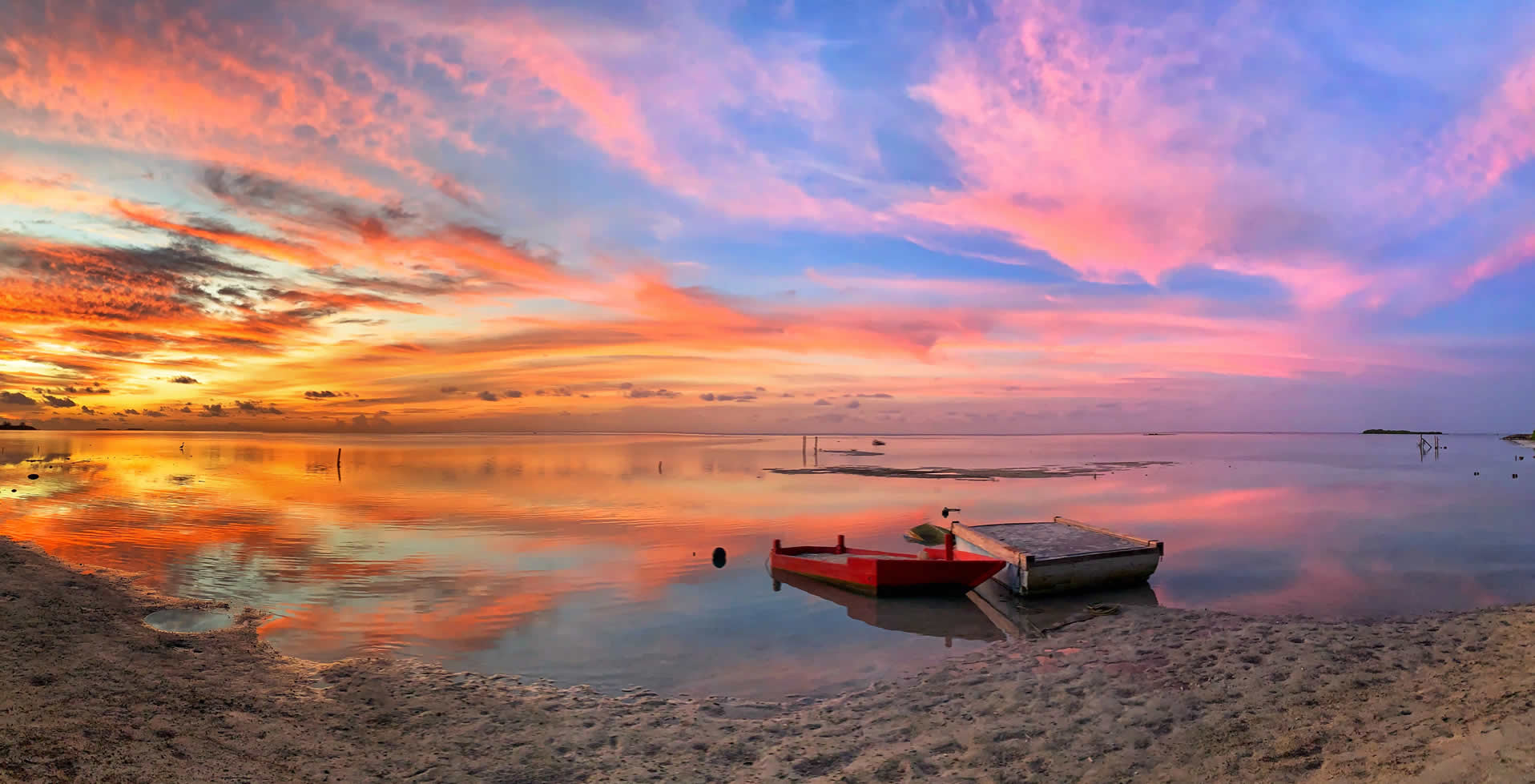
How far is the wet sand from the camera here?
308 inches

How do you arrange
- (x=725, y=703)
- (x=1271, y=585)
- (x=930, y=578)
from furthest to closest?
(x=1271, y=585), (x=930, y=578), (x=725, y=703)

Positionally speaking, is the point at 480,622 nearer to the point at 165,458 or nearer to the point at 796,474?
the point at 796,474

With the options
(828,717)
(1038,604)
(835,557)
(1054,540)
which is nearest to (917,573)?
(1038,604)

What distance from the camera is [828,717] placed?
10648 mm

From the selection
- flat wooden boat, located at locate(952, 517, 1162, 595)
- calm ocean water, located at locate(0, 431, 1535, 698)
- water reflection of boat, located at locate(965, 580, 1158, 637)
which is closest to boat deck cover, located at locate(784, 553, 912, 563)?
calm ocean water, located at locate(0, 431, 1535, 698)

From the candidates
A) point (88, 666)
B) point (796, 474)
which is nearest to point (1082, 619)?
point (88, 666)

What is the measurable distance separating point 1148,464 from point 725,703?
286 ft

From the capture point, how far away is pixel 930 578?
1961cm

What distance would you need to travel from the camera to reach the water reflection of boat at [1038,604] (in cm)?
Result: 1712

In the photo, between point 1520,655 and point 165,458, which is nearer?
point 1520,655

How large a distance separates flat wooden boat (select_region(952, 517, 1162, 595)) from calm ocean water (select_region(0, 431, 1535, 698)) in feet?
3.79

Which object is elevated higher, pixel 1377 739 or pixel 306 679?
A: pixel 1377 739

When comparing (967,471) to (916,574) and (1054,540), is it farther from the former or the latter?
(916,574)

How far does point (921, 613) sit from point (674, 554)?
1120 centimetres
